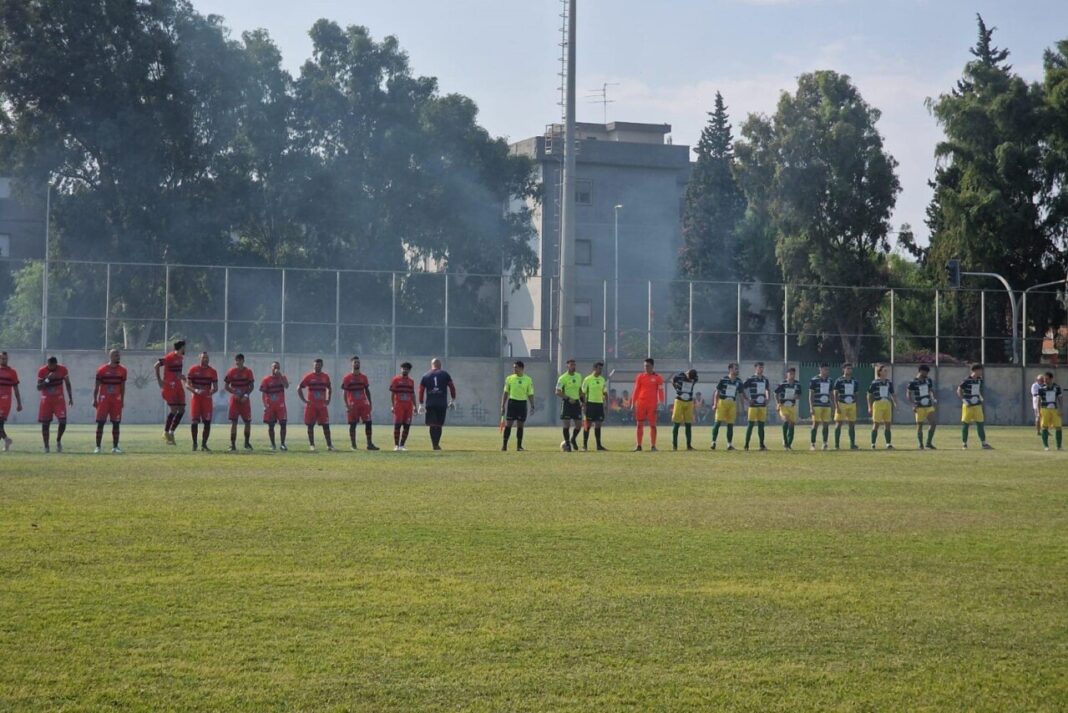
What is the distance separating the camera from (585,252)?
7731 cm

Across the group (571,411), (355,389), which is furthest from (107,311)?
(571,411)

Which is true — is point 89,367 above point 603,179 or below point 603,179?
below

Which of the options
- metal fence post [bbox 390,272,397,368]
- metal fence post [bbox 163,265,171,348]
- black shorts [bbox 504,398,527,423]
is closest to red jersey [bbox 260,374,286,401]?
black shorts [bbox 504,398,527,423]

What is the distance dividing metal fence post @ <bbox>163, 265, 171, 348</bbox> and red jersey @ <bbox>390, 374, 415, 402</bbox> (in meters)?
26.4

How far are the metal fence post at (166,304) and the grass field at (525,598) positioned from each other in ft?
120

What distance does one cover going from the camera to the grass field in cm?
662

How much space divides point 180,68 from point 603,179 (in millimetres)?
27822

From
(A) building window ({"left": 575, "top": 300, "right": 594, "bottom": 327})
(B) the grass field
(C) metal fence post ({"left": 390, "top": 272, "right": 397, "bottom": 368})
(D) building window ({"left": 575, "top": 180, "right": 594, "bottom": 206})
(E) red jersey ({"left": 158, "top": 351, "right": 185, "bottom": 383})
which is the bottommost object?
(B) the grass field

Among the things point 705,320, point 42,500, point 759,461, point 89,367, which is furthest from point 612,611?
point 705,320

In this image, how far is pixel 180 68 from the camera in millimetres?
58656

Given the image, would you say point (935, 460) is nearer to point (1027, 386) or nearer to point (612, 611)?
point (612, 611)

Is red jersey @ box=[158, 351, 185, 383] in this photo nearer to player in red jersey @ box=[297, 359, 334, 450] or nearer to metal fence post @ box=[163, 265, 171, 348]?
player in red jersey @ box=[297, 359, 334, 450]

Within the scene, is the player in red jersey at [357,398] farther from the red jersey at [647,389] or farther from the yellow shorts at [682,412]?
the yellow shorts at [682,412]

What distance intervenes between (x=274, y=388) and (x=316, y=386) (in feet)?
2.84
